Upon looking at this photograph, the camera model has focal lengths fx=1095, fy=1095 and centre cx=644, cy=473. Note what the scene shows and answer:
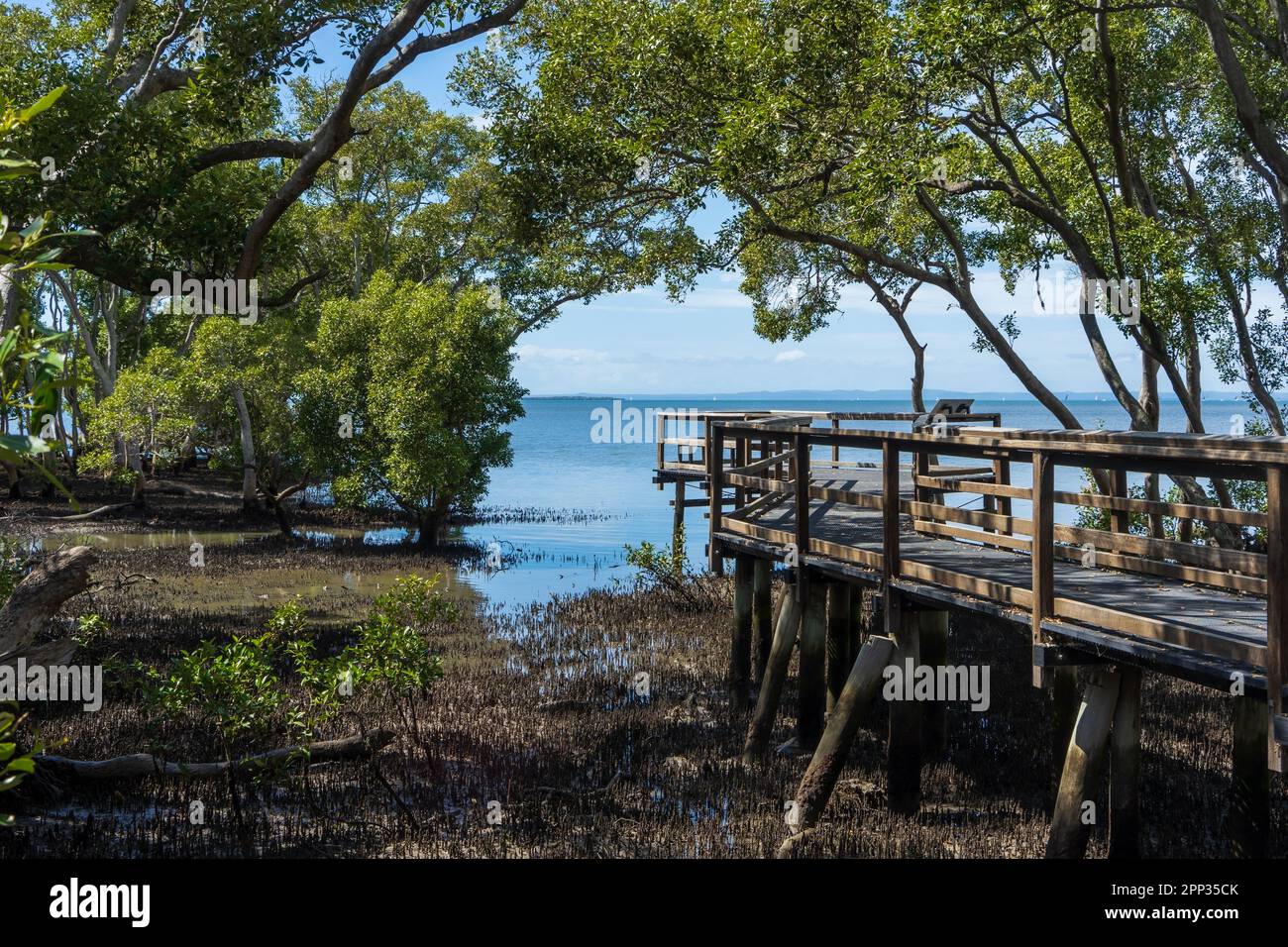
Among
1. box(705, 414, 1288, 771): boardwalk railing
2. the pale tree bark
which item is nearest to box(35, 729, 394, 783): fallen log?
box(705, 414, 1288, 771): boardwalk railing

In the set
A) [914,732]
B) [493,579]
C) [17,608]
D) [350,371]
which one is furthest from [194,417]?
[914,732]

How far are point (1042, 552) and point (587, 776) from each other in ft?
15.9

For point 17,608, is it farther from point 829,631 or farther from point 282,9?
point 829,631

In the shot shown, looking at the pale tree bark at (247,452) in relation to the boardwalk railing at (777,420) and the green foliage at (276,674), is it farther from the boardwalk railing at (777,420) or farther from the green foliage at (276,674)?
the green foliage at (276,674)

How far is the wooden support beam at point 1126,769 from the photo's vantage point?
6.61 m

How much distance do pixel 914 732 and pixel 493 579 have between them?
14.8 meters

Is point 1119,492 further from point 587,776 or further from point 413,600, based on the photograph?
point 413,600

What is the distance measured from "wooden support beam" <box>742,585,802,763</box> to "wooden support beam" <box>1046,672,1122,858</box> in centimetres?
365

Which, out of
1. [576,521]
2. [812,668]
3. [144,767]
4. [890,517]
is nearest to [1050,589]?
[890,517]

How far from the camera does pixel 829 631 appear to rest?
36.1 feet

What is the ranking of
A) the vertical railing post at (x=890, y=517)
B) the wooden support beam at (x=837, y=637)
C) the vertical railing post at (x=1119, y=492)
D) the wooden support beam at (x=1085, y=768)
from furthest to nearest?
the wooden support beam at (x=837, y=637) → the vertical railing post at (x=1119, y=492) → the vertical railing post at (x=890, y=517) → the wooden support beam at (x=1085, y=768)

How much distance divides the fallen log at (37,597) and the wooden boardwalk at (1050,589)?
6026mm

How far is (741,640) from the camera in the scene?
39.5 feet

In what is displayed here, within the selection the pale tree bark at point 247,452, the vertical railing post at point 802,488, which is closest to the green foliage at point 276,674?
the vertical railing post at point 802,488
